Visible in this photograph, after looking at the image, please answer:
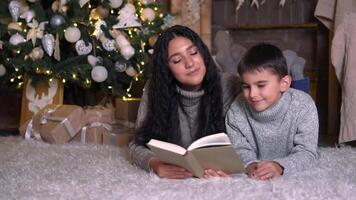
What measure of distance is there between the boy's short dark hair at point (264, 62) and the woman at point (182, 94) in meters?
0.15

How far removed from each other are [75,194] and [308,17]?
6.79 feet

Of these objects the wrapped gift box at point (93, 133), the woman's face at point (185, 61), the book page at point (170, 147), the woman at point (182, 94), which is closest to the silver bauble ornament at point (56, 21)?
the wrapped gift box at point (93, 133)

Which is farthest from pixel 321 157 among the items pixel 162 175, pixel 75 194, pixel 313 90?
pixel 313 90

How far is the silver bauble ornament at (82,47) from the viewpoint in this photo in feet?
7.93

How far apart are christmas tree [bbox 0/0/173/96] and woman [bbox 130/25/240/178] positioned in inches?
32.0

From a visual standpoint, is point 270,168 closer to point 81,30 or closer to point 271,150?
point 271,150

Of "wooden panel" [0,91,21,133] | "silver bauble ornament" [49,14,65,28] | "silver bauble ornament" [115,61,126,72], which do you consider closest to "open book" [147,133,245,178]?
"silver bauble ornament" [115,61,126,72]

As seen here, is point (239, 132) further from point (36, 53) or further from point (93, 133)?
point (36, 53)

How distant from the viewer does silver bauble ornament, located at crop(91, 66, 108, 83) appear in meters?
2.39

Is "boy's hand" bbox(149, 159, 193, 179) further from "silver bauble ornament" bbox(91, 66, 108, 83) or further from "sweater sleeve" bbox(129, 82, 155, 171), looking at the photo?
"silver bauble ornament" bbox(91, 66, 108, 83)

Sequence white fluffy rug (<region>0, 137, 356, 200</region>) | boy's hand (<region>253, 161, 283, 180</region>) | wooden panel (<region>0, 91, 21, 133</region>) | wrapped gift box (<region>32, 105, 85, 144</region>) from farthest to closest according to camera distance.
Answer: wooden panel (<region>0, 91, 21, 133</region>) → wrapped gift box (<region>32, 105, 85, 144</region>) → boy's hand (<region>253, 161, 283, 180</region>) → white fluffy rug (<region>0, 137, 356, 200</region>)

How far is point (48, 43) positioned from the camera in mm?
2379

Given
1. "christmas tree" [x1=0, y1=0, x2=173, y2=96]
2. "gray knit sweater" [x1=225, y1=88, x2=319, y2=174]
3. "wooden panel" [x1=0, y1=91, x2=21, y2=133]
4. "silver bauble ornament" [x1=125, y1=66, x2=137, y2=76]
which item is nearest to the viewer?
"gray knit sweater" [x1=225, y1=88, x2=319, y2=174]

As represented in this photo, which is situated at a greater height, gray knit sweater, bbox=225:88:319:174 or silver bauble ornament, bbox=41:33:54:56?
silver bauble ornament, bbox=41:33:54:56
